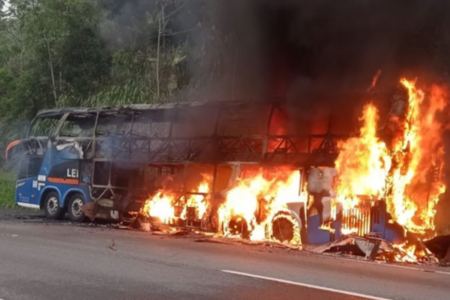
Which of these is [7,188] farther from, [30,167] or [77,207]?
[77,207]

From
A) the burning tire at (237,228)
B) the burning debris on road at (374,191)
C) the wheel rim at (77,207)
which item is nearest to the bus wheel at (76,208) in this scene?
the wheel rim at (77,207)

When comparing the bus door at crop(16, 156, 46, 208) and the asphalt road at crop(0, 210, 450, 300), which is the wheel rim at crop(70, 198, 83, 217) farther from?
the asphalt road at crop(0, 210, 450, 300)

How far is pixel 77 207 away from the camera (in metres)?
15.0

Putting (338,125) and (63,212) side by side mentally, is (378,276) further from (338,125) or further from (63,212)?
(63,212)

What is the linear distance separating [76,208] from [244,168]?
17.2ft

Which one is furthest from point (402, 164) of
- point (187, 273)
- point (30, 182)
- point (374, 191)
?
point (30, 182)

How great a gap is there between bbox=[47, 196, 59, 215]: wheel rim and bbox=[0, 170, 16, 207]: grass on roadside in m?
4.86

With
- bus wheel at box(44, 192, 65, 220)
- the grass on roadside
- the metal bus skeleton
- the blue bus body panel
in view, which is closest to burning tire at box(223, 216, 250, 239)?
the metal bus skeleton

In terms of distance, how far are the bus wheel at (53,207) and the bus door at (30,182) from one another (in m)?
0.28

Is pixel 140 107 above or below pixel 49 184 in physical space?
above

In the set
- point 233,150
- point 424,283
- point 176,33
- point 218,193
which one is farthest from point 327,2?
point 176,33

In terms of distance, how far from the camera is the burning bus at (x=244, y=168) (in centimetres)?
1059

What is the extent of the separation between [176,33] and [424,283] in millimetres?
16558

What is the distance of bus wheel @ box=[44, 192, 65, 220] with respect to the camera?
1529 cm
